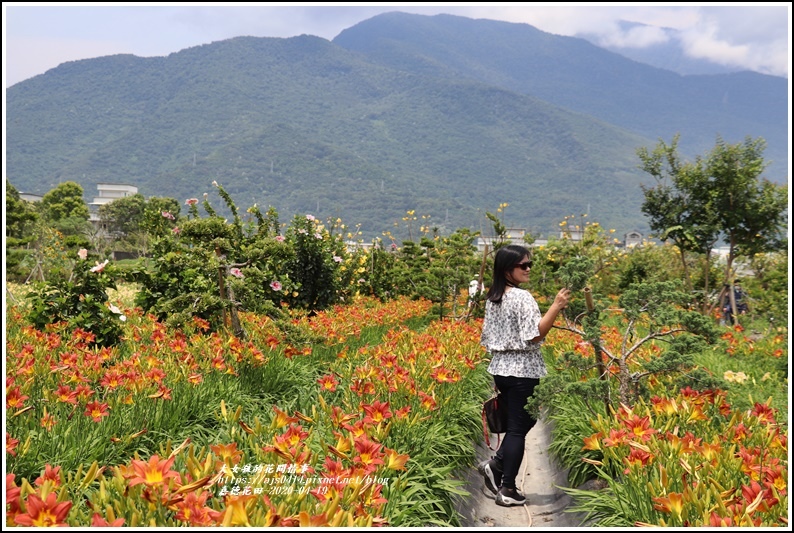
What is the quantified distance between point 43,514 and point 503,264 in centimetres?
263

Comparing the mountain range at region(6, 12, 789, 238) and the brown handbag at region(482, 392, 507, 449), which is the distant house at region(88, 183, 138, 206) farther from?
the brown handbag at region(482, 392, 507, 449)

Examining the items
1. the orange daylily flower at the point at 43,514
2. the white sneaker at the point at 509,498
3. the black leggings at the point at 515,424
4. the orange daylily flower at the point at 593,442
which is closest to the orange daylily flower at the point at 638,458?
the orange daylily flower at the point at 593,442

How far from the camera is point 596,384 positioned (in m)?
3.56

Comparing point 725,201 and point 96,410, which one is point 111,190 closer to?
point 725,201

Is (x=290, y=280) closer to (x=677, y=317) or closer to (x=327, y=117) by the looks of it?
(x=677, y=317)

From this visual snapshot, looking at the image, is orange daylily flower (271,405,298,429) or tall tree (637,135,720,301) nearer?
orange daylily flower (271,405,298,429)

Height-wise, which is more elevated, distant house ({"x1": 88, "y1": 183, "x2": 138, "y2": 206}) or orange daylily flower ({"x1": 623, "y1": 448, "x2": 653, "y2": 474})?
distant house ({"x1": 88, "y1": 183, "x2": 138, "y2": 206})

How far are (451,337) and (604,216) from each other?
383 ft

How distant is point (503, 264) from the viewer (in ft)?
12.1

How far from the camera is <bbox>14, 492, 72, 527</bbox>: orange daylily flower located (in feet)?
5.58

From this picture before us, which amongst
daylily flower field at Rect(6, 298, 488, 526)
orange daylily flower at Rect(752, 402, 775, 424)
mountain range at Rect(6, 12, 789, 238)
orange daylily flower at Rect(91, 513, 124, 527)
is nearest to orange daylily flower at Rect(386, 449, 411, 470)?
daylily flower field at Rect(6, 298, 488, 526)

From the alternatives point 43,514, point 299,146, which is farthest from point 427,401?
point 299,146

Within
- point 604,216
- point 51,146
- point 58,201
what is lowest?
point 604,216

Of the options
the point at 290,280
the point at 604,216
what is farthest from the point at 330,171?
the point at 290,280
